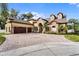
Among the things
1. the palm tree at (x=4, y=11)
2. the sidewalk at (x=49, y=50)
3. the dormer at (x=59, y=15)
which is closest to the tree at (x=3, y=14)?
the palm tree at (x=4, y=11)

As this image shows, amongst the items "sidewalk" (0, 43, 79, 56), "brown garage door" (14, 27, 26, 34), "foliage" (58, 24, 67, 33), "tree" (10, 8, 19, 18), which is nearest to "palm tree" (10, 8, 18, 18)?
"tree" (10, 8, 19, 18)

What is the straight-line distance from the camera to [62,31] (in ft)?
6.40

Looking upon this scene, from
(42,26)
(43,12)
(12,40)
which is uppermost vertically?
(43,12)

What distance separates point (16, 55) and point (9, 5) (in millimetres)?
447

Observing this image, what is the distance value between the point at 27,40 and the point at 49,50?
0.22 meters

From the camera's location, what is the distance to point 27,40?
6.31ft

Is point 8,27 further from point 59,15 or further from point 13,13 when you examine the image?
point 59,15

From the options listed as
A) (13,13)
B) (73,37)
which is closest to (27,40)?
(13,13)

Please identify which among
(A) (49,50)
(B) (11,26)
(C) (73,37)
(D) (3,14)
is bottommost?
(A) (49,50)

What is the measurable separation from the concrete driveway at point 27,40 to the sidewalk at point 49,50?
0.04 m

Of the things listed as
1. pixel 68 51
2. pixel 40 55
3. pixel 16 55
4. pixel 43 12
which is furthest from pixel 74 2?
pixel 16 55

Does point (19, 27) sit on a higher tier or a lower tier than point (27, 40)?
higher

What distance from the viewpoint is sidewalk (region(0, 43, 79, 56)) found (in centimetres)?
184

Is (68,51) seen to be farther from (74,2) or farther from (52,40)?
(74,2)
